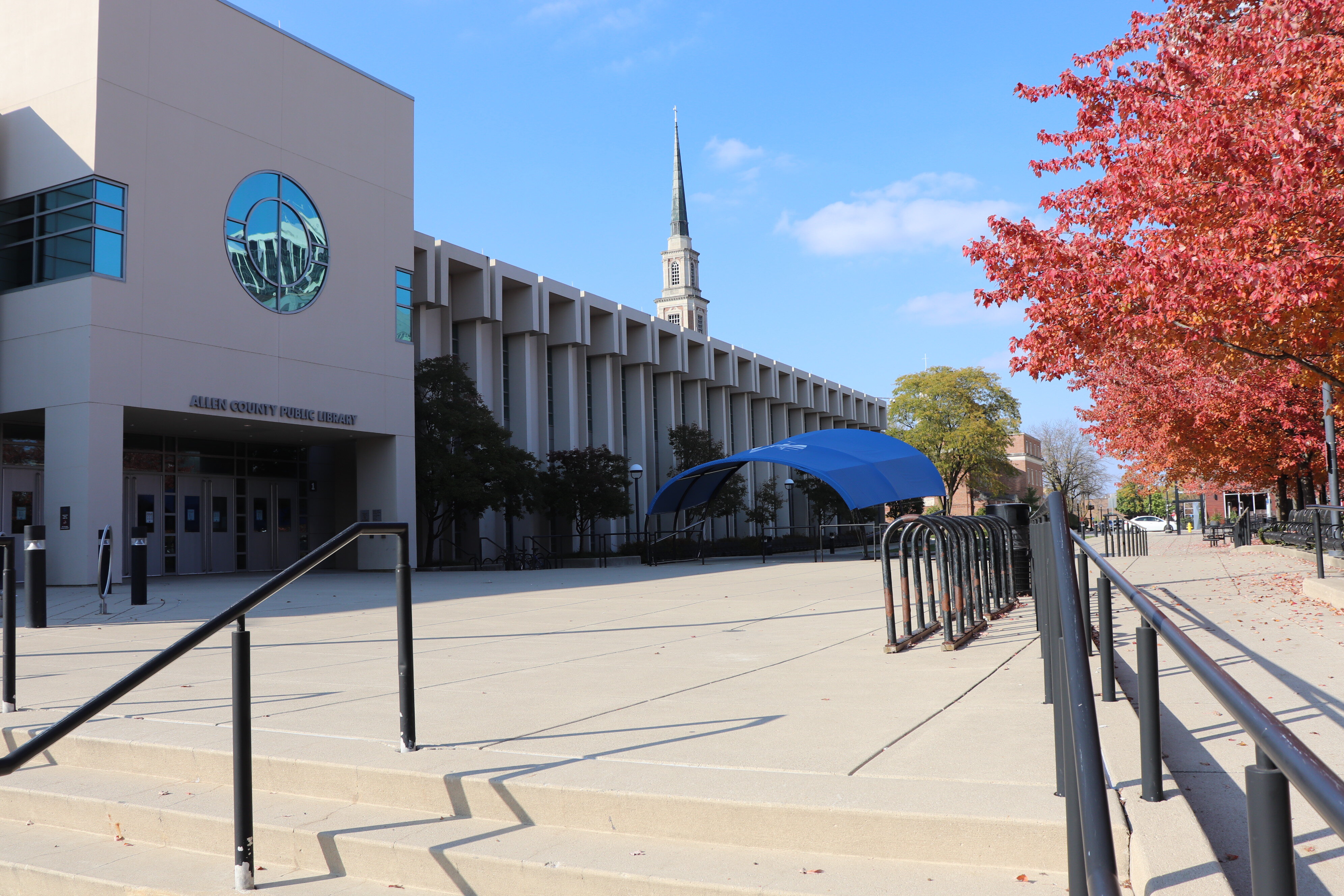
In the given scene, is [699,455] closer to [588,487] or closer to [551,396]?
[551,396]

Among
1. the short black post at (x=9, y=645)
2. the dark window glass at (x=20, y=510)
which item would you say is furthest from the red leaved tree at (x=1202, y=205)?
the dark window glass at (x=20, y=510)

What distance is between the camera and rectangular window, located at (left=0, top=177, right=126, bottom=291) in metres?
20.9

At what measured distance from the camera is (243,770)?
3.94m

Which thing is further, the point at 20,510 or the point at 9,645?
the point at 20,510

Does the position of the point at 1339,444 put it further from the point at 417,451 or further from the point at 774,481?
the point at 774,481

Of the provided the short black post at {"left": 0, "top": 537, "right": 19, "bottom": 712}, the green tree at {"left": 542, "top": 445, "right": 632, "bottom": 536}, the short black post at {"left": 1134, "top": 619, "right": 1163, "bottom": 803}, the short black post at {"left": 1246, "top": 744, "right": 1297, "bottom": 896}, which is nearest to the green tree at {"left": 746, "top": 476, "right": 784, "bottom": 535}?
the green tree at {"left": 542, "top": 445, "right": 632, "bottom": 536}

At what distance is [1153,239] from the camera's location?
1275 centimetres

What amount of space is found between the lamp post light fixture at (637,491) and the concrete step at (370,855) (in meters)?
24.6

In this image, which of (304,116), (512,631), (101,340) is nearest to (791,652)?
(512,631)

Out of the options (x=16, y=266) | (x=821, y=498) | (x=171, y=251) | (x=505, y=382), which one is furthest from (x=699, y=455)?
(x=16, y=266)

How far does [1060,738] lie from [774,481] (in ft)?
166

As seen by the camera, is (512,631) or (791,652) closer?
(791,652)

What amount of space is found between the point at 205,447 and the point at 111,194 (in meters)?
9.59

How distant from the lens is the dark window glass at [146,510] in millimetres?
26781
